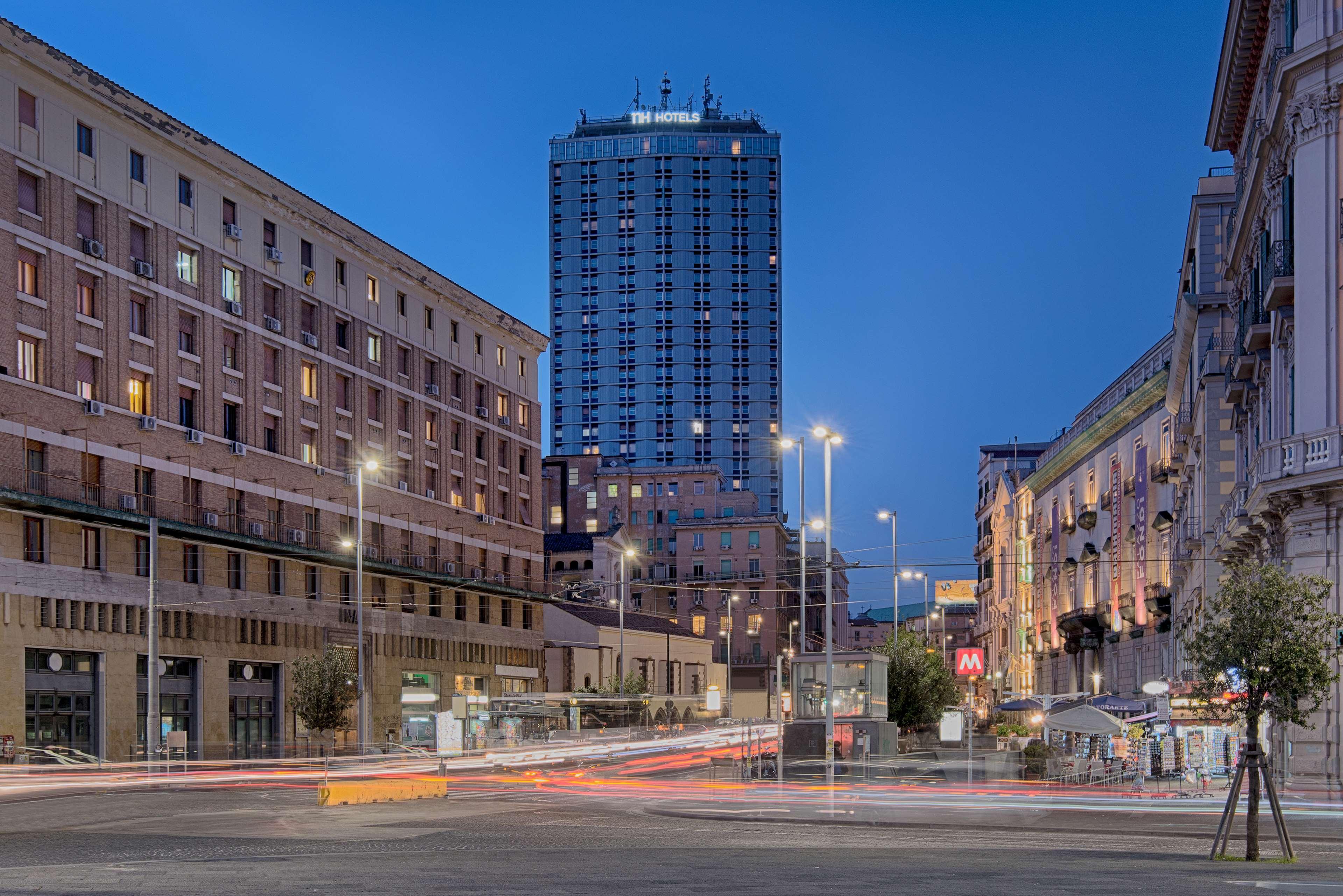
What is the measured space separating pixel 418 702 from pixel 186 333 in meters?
25.8

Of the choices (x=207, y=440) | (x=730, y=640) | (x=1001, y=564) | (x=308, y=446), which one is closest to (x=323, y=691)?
(x=207, y=440)

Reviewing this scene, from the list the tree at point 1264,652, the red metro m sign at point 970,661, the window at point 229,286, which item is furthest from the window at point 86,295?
the tree at point 1264,652

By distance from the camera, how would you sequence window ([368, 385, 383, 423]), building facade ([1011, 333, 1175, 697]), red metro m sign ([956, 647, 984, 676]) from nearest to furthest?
red metro m sign ([956, 647, 984, 676]), building facade ([1011, 333, 1175, 697]), window ([368, 385, 383, 423])

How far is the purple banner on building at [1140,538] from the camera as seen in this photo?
2830 inches

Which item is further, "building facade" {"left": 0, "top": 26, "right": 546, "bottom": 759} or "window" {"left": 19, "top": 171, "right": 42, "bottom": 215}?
"building facade" {"left": 0, "top": 26, "right": 546, "bottom": 759}

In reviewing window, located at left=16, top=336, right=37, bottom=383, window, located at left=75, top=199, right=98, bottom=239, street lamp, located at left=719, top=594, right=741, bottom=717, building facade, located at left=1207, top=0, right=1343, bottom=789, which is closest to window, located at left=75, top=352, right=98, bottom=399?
window, located at left=16, top=336, right=37, bottom=383

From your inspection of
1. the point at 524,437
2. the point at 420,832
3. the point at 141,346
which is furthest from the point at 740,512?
the point at 420,832

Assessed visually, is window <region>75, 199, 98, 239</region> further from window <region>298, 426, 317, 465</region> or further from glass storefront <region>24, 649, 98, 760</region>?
window <region>298, 426, 317, 465</region>

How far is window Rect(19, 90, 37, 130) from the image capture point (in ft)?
177

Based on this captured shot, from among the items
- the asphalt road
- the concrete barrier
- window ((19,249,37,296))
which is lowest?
the concrete barrier

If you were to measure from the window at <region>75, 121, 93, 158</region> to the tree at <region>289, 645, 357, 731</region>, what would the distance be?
22.7 metres

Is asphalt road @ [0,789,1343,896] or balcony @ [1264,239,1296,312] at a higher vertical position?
balcony @ [1264,239,1296,312]

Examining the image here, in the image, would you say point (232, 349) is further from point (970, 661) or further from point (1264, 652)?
point (1264, 652)

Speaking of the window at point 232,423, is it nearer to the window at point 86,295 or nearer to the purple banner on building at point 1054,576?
the window at point 86,295
